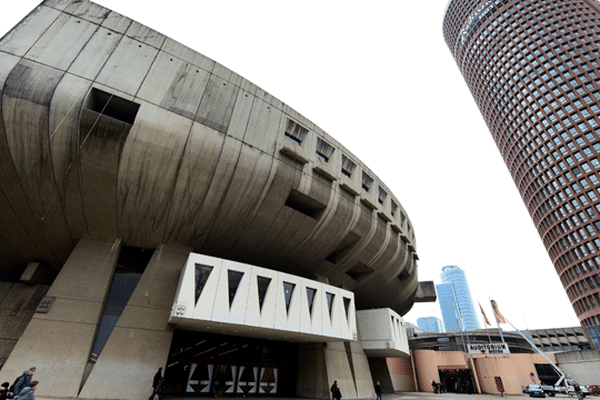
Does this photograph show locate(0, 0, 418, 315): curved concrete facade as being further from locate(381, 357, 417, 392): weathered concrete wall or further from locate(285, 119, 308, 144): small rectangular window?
locate(381, 357, 417, 392): weathered concrete wall

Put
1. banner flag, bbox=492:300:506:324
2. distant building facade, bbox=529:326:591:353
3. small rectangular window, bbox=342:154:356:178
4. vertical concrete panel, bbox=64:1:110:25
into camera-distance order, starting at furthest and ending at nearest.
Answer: distant building facade, bbox=529:326:591:353
banner flag, bbox=492:300:506:324
small rectangular window, bbox=342:154:356:178
vertical concrete panel, bbox=64:1:110:25

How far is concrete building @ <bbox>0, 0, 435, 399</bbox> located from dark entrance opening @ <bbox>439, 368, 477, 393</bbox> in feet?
87.0

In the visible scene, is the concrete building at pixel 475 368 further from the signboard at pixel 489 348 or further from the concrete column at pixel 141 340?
the concrete column at pixel 141 340

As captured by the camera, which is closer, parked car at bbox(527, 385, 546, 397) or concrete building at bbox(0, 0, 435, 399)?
concrete building at bbox(0, 0, 435, 399)

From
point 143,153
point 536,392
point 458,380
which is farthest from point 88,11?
point 458,380

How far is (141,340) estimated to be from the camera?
1410cm

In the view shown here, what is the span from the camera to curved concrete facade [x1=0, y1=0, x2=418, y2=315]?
1268 cm

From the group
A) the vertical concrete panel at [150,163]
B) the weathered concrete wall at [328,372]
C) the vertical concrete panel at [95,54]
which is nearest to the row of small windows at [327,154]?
the vertical concrete panel at [150,163]

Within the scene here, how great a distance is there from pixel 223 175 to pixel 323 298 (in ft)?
30.2

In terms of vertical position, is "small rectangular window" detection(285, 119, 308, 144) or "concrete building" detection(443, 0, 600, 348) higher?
"concrete building" detection(443, 0, 600, 348)

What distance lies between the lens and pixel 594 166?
52781mm

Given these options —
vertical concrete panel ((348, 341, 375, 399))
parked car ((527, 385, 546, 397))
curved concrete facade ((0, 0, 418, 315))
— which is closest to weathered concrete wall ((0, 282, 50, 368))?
curved concrete facade ((0, 0, 418, 315))

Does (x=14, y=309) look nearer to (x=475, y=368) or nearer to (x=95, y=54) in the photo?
(x=95, y=54)

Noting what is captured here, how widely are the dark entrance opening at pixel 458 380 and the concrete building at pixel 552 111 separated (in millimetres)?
26881
